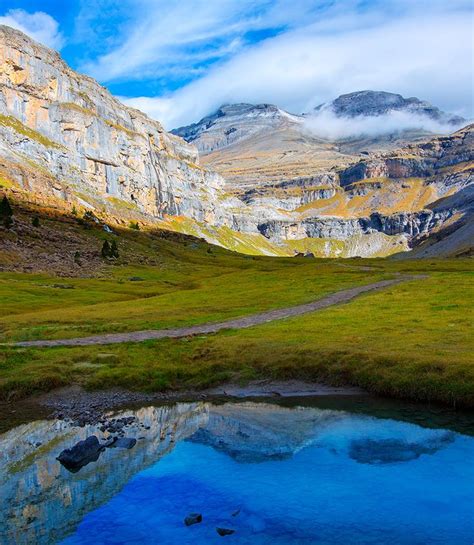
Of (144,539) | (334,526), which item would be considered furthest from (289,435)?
(144,539)

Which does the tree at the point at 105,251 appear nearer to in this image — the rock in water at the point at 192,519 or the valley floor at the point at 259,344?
the valley floor at the point at 259,344

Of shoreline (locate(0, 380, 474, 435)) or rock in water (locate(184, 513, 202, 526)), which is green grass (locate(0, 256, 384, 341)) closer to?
shoreline (locate(0, 380, 474, 435))

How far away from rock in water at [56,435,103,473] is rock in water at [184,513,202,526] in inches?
273

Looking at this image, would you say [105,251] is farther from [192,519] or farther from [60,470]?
[192,519]

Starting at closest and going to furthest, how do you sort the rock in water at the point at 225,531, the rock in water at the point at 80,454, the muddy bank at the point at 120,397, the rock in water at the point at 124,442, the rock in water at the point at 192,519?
the rock in water at the point at 225,531 < the rock in water at the point at 192,519 < the rock in water at the point at 80,454 < the rock in water at the point at 124,442 < the muddy bank at the point at 120,397

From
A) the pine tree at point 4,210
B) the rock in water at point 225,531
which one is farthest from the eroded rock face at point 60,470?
the pine tree at point 4,210

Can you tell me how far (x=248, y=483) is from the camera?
21.9 m

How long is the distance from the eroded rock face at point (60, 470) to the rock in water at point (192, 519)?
13.1ft

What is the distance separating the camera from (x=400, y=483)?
21547 mm

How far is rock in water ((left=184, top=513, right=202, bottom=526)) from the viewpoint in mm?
18656

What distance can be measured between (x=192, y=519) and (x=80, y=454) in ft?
25.4

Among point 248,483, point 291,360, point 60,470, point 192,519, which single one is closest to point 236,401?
point 291,360

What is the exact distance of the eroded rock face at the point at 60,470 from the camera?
62.8ft

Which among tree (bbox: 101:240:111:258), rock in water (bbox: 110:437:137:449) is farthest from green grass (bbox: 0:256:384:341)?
tree (bbox: 101:240:111:258)
